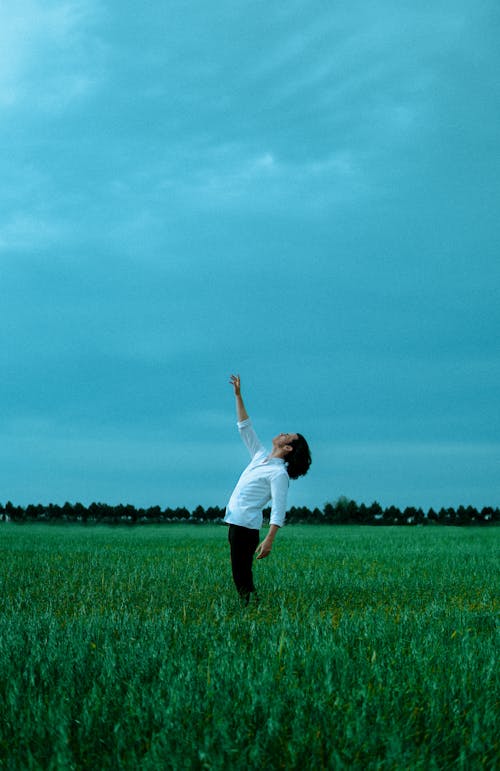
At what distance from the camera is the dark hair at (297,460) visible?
8.27 m

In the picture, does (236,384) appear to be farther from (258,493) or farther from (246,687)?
(246,687)

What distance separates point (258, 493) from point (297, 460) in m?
0.60

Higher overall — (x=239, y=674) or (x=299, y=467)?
(x=299, y=467)

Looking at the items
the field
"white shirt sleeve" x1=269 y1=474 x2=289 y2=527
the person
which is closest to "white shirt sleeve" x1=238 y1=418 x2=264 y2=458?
the person

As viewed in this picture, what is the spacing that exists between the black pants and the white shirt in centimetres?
8

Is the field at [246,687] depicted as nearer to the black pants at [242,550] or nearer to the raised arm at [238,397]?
the black pants at [242,550]

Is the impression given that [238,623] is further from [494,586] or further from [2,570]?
[2,570]

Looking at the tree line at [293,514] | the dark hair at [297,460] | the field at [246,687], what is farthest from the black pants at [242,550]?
the tree line at [293,514]

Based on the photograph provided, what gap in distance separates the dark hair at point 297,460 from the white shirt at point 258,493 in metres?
0.10

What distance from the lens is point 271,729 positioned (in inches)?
139

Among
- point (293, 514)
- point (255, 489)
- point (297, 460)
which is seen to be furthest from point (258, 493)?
point (293, 514)

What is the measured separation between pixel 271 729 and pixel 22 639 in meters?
3.03

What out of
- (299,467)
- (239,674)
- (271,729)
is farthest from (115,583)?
(271,729)

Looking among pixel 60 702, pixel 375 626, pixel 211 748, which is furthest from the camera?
pixel 375 626
